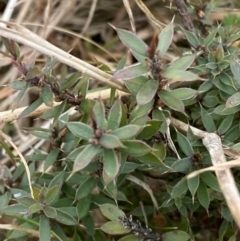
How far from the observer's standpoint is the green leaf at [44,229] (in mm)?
893

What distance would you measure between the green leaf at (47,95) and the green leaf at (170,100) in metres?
0.20

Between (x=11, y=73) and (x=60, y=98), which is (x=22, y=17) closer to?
(x=11, y=73)

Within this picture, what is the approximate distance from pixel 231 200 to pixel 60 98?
37 cm

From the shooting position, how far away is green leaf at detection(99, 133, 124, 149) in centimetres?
71

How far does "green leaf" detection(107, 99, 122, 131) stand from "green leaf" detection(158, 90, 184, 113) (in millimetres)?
105

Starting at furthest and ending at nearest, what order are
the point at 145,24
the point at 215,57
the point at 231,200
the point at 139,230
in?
the point at 145,24 → the point at 215,57 → the point at 139,230 → the point at 231,200

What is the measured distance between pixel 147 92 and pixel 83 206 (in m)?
0.29

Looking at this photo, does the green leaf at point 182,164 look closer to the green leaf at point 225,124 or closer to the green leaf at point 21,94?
the green leaf at point 225,124

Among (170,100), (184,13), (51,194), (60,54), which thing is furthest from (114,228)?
(184,13)

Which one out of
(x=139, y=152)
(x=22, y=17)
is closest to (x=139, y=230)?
(x=139, y=152)

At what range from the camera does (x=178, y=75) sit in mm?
771

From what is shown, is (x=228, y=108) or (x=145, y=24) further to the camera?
(x=145, y=24)

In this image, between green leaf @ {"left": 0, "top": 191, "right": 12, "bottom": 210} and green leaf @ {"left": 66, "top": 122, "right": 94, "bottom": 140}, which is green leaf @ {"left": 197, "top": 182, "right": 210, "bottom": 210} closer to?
green leaf @ {"left": 66, "top": 122, "right": 94, "bottom": 140}

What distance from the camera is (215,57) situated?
0.99m
